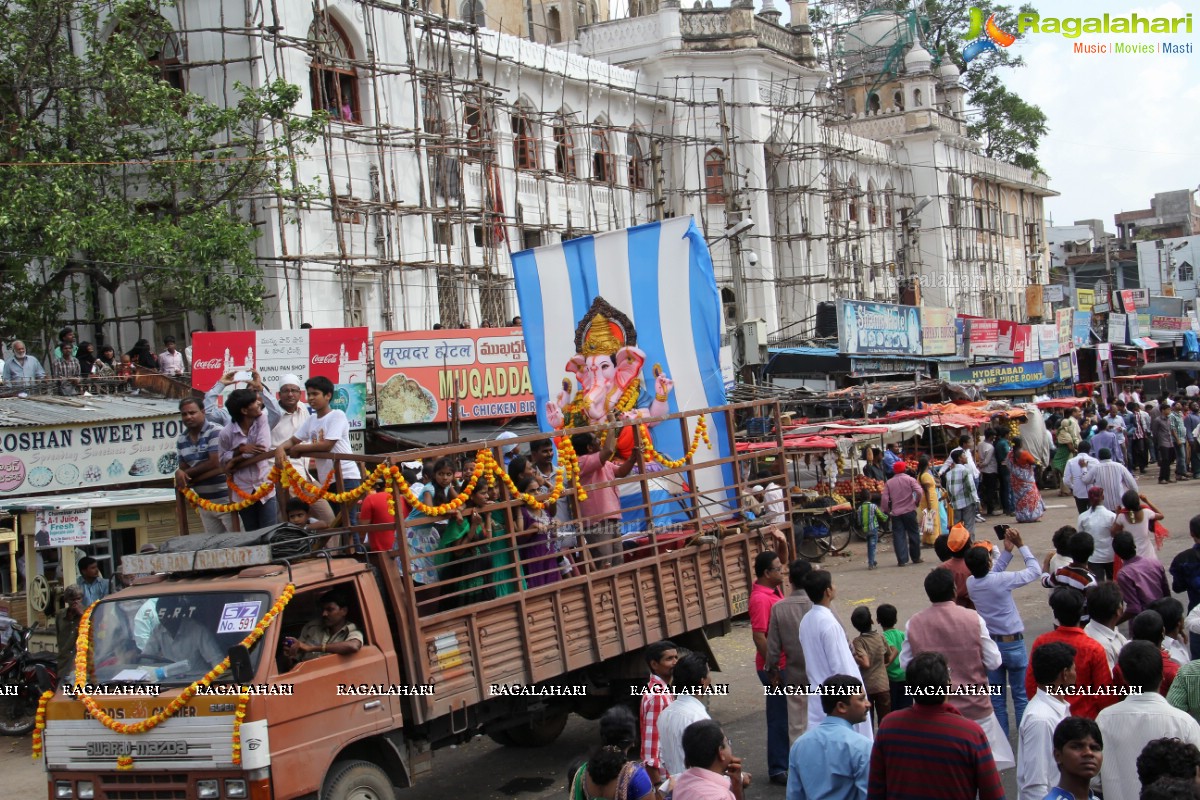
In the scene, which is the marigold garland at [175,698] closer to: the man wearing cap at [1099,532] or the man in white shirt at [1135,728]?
the man in white shirt at [1135,728]

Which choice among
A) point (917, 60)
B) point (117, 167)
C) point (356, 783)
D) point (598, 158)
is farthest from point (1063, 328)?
point (356, 783)

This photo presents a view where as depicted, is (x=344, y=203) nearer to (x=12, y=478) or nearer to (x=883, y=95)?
(x=12, y=478)

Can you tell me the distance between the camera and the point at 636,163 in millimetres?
33344

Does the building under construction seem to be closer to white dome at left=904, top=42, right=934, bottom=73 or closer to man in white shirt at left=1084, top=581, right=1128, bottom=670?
white dome at left=904, top=42, right=934, bottom=73

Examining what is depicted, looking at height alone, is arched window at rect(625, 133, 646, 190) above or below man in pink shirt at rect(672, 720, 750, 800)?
above

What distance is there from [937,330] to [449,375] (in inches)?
737

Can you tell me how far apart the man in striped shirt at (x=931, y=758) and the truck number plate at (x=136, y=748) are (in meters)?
3.64

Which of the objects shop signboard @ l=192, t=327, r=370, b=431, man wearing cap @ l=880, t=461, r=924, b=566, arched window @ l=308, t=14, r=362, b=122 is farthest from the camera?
arched window @ l=308, t=14, r=362, b=122

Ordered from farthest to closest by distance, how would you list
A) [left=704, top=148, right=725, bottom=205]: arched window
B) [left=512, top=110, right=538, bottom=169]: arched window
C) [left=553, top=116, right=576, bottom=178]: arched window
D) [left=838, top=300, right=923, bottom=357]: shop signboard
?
[left=704, top=148, right=725, bottom=205]: arched window, [left=838, top=300, right=923, bottom=357]: shop signboard, [left=553, top=116, right=576, bottom=178]: arched window, [left=512, top=110, right=538, bottom=169]: arched window

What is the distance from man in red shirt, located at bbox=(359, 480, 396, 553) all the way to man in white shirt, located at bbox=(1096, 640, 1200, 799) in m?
4.23

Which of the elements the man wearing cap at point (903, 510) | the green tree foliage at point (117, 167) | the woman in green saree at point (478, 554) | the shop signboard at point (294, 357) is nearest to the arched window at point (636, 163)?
the green tree foliage at point (117, 167)

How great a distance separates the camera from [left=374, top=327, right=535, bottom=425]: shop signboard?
64.3 ft

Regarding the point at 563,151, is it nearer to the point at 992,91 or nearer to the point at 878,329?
the point at 878,329

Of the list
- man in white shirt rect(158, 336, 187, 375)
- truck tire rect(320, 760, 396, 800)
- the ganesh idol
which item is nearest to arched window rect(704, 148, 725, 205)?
man in white shirt rect(158, 336, 187, 375)
